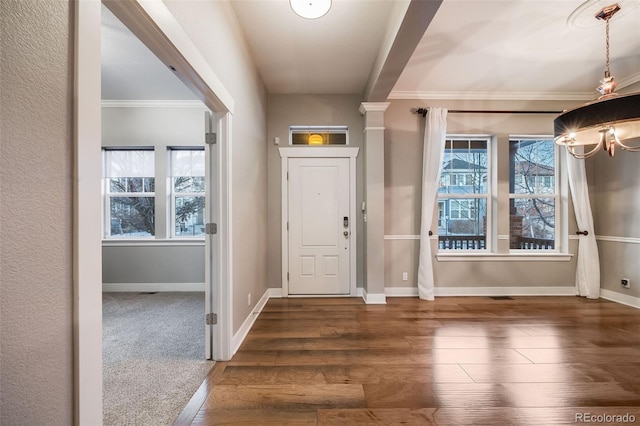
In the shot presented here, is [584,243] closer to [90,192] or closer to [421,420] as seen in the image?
[421,420]

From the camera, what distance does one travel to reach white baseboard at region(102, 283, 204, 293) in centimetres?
423

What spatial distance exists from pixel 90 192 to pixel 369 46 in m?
2.92

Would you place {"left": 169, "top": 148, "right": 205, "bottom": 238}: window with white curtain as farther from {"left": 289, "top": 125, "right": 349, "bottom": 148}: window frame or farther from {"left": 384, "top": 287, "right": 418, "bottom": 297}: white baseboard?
{"left": 384, "top": 287, "right": 418, "bottom": 297}: white baseboard

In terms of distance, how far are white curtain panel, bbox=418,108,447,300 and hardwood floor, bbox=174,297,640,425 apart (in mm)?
601

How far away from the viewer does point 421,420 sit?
1.57 metres

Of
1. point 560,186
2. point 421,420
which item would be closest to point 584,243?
point 560,186

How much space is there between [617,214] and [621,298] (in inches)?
45.1

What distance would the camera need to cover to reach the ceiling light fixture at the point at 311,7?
82.0 inches

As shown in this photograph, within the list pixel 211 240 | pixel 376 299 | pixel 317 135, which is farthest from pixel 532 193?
pixel 211 240

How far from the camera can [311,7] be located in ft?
6.95

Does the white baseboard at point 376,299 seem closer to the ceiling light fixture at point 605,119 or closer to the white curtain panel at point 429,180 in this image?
the white curtain panel at point 429,180

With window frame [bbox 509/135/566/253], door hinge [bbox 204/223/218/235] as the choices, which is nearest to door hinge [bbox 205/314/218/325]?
door hinge [bbox 204/223/218/235]

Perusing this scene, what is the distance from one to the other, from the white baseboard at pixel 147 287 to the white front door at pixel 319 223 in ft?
5.58

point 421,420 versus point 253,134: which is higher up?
point 253,134
